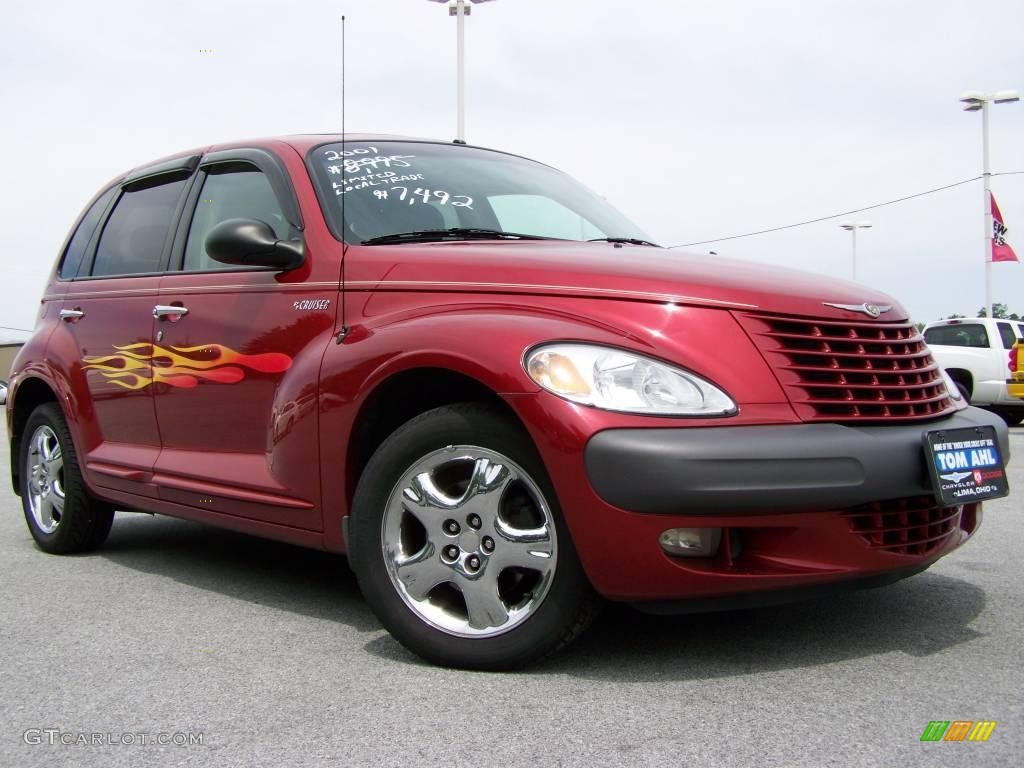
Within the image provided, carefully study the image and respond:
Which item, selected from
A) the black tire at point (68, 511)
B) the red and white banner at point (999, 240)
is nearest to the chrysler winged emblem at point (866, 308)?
the black tire at point (68, 511)

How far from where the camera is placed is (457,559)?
10.2ft

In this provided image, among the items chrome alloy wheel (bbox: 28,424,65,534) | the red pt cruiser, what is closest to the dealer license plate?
the red pt cruiser

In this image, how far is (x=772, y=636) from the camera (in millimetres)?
3363

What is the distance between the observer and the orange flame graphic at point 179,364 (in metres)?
3.88

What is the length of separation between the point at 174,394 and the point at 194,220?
30.2 inches

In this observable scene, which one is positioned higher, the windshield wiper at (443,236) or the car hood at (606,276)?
the windshield wiper at (443,236)

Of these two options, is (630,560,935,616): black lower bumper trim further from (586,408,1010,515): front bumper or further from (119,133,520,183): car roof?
(119,133,520,183): car roof

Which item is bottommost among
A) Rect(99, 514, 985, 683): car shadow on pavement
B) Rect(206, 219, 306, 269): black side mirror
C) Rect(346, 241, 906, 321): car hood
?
Rect(99, 514, 985, 683): car shadow on pavement

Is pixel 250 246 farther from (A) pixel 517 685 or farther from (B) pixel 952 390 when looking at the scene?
(B) pixel 952 390

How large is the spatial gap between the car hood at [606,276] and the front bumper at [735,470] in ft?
1.34

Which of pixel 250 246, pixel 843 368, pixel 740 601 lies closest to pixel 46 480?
pixel 250 246

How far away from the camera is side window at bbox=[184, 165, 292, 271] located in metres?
4.17

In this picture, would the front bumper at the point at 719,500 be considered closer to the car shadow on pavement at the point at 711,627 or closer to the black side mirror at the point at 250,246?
the car shadow on pavement at the point at 711,627

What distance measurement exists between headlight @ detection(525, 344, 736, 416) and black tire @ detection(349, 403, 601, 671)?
23 cm
